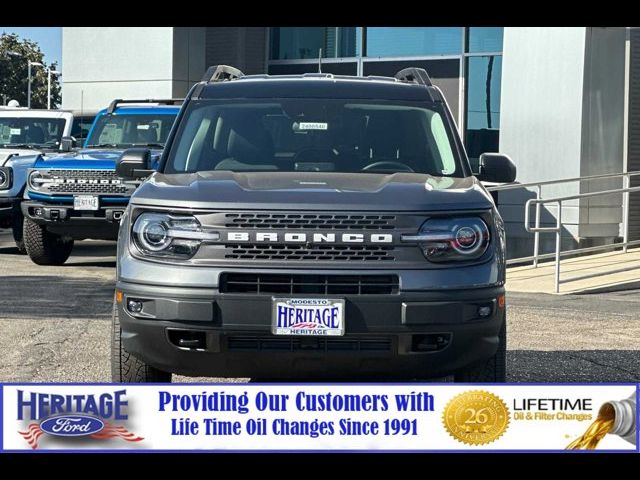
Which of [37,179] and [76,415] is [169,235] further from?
[37,179]

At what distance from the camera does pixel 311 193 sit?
19.9 ft

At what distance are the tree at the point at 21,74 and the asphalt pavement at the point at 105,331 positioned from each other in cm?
7024

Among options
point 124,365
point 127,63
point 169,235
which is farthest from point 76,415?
point 127,63

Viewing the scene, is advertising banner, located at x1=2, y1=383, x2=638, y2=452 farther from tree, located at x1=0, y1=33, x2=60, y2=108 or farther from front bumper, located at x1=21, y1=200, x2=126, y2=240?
tree, located at x1=0, y1=33, x2=60, y2=108

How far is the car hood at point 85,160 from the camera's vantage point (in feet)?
48.1

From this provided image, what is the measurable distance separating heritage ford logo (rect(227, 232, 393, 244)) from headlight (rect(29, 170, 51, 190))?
9.34 meters

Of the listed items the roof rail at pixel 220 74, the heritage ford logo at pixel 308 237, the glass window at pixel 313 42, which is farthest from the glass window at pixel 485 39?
the heritage ford logo at pixel 308 237

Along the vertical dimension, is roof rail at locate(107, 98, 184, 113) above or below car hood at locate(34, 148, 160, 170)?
above

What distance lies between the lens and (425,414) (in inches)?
222

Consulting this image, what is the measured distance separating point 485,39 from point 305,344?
1727 cm

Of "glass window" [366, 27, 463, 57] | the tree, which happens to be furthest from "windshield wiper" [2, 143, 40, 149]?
the tree

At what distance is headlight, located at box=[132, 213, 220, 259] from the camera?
19.7ft
